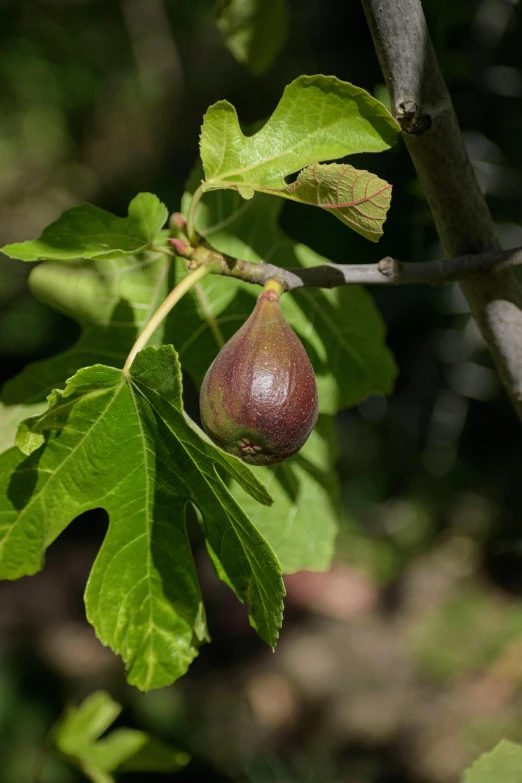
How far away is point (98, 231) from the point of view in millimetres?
871

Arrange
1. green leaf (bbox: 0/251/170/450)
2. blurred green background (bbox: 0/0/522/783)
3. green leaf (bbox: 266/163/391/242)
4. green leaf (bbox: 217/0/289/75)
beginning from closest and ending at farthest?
green leaf (bbox: 266/163/391/242) < green leaf (bbox: 0/251/170/450) < green leaf (bbox: 217/0/289/75) < blurred green background (bbox: 0/0/522/783)

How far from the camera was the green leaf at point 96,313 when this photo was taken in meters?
0.98

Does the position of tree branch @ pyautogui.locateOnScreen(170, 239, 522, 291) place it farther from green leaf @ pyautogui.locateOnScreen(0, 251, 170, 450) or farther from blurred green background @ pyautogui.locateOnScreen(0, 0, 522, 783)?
blurred green background @ pyautogui.locateOnScreen(0, 0, 522, 783)

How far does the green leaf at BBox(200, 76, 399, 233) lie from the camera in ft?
2.33

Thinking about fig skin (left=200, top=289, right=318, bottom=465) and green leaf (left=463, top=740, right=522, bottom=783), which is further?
green leaf (left=463, top=740, right=522, bottom=783)

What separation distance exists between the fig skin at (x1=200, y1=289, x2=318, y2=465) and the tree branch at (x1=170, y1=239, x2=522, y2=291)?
0.07 meters

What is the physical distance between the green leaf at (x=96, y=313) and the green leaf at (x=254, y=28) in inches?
15.0

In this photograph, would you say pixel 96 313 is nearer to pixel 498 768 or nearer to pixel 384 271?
pixel 384 271

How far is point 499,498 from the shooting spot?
9.82 feet

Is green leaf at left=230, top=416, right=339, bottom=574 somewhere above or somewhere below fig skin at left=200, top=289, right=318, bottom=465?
below

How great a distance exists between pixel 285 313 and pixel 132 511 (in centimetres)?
33

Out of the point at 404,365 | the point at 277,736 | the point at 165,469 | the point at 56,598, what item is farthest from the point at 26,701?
the point at 165,469

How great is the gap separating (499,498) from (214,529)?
2.40m

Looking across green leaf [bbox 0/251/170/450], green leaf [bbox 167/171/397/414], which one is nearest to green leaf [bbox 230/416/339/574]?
green leaf [bbox 167/171/397/414]
